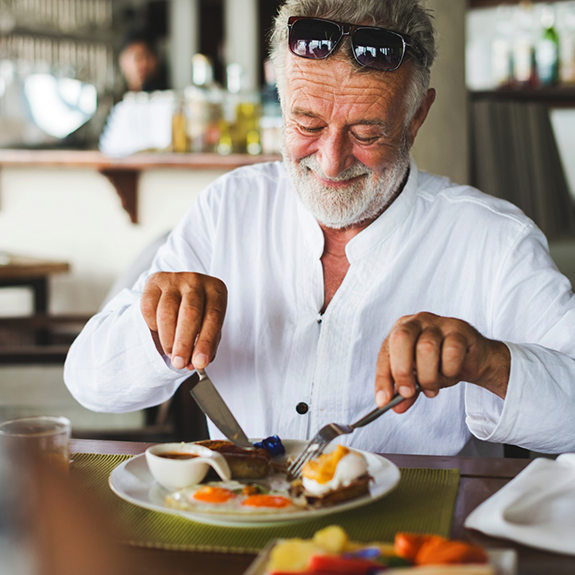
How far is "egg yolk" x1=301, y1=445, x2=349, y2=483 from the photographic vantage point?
31.0 inches

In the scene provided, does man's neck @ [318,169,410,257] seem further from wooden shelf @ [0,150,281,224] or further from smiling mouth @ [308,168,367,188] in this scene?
wooden shelf @ [0,150,281,224]

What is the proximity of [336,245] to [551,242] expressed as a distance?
190cm

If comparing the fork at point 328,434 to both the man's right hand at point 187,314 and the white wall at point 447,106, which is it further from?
the white wall at point 447,106

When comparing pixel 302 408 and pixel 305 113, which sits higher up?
pixel 305 113

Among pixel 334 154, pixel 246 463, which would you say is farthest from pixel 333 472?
pixel 334 154

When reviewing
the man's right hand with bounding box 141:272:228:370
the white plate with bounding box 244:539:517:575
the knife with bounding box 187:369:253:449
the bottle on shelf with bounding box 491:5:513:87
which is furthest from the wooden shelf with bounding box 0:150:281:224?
the white plate with bounding box 244:539:517:575

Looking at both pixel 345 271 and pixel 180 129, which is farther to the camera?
pixel 180 129

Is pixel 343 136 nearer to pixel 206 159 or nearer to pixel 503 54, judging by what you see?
pixel 206 159

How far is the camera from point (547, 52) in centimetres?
315

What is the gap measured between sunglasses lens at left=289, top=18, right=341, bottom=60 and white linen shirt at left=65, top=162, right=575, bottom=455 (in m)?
0.32

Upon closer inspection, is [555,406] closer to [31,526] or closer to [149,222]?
[31,526]

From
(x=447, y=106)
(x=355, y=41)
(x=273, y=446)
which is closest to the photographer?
(x=273, y=446)

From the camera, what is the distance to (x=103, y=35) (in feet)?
25.1

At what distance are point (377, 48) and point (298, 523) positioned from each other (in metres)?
0.82
